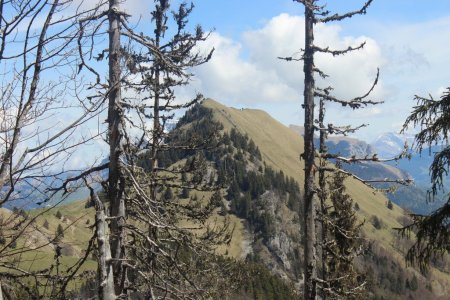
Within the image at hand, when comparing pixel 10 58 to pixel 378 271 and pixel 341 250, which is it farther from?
pixel 378 271

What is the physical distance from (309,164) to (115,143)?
6.80 m

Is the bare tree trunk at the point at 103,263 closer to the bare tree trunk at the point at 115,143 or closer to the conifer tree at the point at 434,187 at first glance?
the bare tree trunk at the point at 115,143

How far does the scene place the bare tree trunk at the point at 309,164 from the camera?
12.4 m

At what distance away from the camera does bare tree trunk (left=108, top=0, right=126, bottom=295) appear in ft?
23.3

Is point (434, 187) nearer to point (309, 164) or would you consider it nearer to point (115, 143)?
point (309, 164)

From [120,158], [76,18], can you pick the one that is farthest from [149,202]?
[76,18]

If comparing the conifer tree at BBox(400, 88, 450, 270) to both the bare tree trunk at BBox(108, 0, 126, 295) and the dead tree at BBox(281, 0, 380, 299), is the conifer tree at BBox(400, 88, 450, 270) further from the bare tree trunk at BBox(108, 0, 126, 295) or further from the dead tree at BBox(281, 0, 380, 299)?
the bare tree trunk at BBox(108, 0, 126, 295)

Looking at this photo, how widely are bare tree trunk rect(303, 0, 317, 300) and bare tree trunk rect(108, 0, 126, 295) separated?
6537mm

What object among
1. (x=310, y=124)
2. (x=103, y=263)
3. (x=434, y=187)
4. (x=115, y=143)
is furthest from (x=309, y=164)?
(x=103, y=263)

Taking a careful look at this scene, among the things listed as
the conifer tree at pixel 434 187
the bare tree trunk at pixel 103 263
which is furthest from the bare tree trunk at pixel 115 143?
the conifer tree at pixel 434 187

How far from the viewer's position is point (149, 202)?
7.19 metres

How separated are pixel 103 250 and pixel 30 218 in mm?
965

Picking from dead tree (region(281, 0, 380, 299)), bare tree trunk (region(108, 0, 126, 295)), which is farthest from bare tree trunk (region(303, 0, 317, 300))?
bare tree trunk (region(108, 0, 126, 295))

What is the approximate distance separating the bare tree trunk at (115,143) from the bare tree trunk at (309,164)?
21.4 feet
